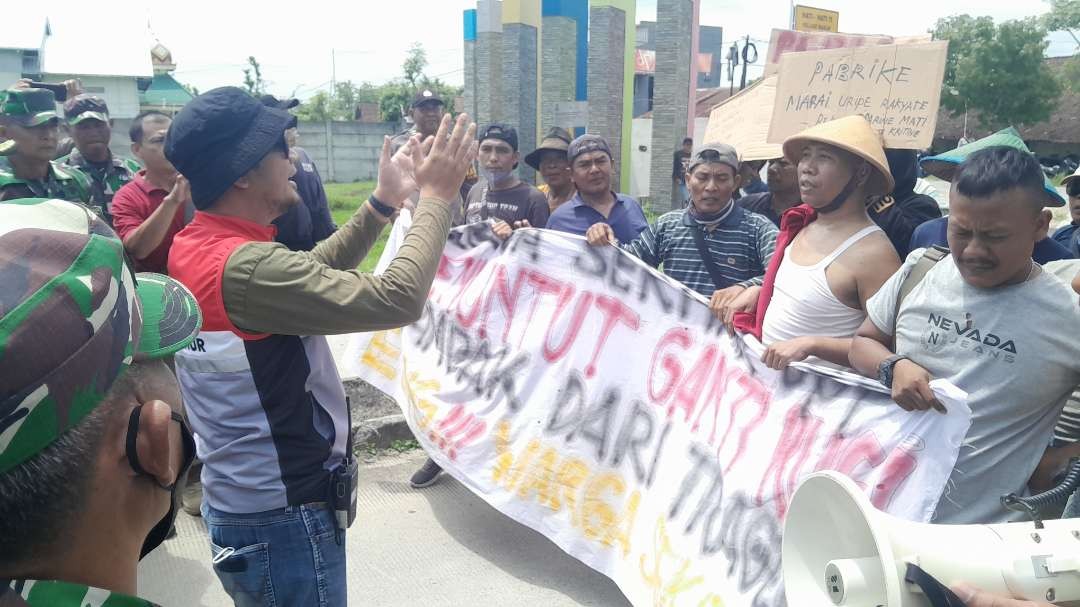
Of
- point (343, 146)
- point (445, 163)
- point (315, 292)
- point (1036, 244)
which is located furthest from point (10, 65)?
point (1036, 244)

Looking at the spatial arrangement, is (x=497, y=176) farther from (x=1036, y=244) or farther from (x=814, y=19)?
(x=814, y=19)

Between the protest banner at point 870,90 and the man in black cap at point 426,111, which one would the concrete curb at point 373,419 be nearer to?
the man in black cap at point 426,111

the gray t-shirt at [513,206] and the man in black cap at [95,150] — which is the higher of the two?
the man in black cap at [95,150]

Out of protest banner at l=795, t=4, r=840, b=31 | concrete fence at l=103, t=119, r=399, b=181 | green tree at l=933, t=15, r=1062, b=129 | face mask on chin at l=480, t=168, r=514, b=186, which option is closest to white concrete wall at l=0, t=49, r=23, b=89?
concrete fence at l=103, t=119, r=399, b=181

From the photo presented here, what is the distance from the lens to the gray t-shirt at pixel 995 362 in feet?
7.10

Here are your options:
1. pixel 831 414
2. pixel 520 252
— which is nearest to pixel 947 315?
pixel 831 414

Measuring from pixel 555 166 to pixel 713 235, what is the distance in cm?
218

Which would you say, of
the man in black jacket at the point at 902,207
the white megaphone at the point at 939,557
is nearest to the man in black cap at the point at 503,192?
the man in black jacket at the point at 902,207

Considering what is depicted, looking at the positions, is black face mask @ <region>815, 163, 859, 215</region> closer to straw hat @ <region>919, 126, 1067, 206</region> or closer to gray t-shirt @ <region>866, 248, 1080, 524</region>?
gray t-shirt @ <region>866, 248, 1080, 524</region>

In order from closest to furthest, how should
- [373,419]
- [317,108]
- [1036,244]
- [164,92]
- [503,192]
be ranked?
[1036,244] < [373,419] < [503,192] < [164,92] < [317,108]

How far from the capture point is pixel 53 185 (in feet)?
14.8

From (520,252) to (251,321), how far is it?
2.34 m

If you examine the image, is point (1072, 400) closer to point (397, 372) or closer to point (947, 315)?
point (947, 315)

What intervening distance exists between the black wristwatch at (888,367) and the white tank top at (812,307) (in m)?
0.45
